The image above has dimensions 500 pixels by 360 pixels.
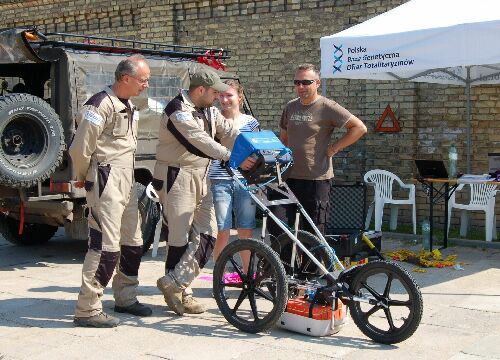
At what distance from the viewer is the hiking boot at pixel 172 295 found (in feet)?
18.5

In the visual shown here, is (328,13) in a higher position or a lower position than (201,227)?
higher

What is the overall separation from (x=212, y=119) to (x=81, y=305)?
1686 mm

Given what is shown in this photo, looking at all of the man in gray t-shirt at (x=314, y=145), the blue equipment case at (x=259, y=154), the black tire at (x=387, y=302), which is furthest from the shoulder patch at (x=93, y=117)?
the black tire at (x=387, y=302)

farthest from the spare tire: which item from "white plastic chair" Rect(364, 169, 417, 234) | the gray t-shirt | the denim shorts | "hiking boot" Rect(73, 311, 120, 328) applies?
"white plastic chair" Rect(364, 169, 417, 234)

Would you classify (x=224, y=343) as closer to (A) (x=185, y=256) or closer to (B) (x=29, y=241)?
(A) (x=185, y=256)

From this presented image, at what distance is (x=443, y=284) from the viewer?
6.98 meters

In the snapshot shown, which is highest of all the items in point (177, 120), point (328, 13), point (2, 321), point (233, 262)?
point (328, 13)

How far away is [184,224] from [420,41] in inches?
117

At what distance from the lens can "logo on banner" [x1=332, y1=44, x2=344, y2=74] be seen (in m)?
7.61

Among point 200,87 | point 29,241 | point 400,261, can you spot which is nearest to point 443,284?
point 400,261

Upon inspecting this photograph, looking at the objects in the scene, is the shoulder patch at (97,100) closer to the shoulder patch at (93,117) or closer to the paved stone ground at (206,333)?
the shoulder patch at (93,117)

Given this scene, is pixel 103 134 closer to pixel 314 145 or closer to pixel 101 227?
pixel 101 227

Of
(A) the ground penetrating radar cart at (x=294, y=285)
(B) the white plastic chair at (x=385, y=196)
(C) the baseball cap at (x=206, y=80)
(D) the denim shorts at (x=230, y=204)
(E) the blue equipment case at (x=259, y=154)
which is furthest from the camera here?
(B) the white plastic chair at (x=385, y=196)

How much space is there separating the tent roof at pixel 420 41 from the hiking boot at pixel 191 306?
295 cm
